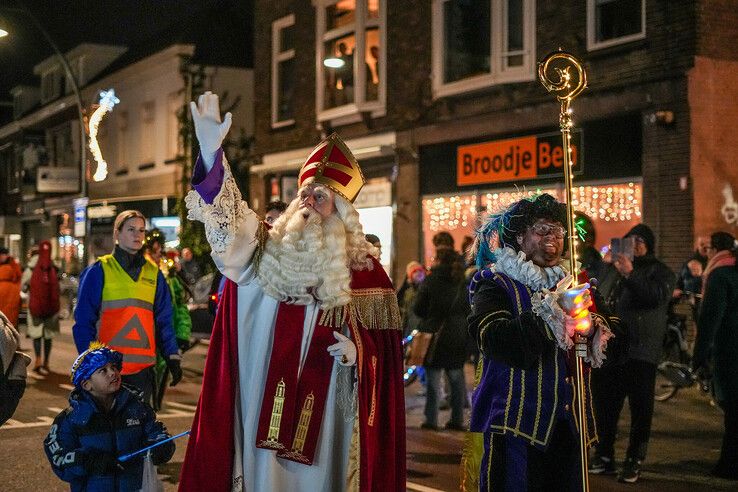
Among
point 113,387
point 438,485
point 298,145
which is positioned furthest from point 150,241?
point 298,145

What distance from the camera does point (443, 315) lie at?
1020cm

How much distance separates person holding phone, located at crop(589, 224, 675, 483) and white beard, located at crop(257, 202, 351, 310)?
3.34m

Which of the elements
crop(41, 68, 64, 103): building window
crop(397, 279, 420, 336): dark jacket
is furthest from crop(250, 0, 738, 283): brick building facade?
crop(41, 68, 64, 103): building window

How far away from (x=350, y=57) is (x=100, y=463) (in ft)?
55.6

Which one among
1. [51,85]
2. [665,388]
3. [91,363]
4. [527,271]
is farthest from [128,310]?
[51,85]

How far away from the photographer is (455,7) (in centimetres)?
1853

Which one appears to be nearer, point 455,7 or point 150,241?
point 150,241

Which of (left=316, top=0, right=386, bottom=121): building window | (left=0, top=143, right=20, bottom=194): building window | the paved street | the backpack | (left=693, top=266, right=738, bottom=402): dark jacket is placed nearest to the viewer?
the paved street

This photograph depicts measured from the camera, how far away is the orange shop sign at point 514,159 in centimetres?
1605

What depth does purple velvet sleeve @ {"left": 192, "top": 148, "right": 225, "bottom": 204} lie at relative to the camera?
4.54 meters

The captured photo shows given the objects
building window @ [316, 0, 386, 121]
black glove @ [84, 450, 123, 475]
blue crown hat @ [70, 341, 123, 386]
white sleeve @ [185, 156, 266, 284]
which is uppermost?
building window @ [316, 0, 386, 121]

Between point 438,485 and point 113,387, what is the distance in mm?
3061

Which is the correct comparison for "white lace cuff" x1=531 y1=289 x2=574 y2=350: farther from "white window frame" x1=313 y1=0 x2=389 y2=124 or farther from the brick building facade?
"white window frame" x1=313 y1=0 x2=389 y2=124

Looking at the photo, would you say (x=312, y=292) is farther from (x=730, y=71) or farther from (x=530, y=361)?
(x=730, y=71)
